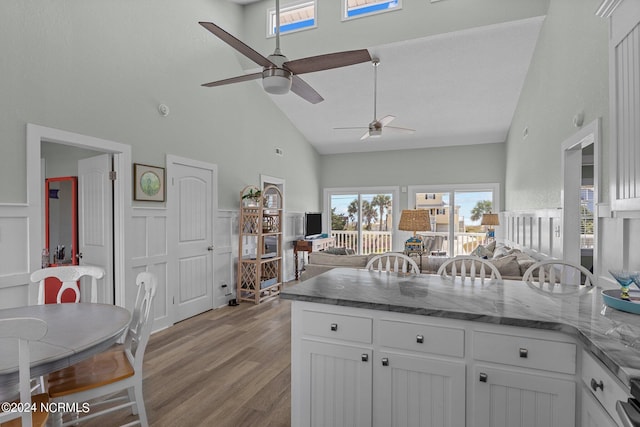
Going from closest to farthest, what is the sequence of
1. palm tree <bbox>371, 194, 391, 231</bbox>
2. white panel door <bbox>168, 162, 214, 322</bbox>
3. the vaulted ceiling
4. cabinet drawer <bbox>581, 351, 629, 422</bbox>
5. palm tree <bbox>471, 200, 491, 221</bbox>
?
cabinet drawer <bbox>581, 351, 629, 422</bbox>
white panel door <bbox>168, 162, 214, 322</bbox>
the vaulted ceiling
palm tree <bbox>471, 200, 491, 221</bbox>
palm tree <bbox>371, 194, 391, 231</bbox>

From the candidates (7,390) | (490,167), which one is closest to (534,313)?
(7,390)

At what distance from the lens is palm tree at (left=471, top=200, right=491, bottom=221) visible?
764cm

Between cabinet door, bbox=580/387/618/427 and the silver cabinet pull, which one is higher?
the silver cabinet pull

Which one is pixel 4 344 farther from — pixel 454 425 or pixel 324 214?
pixel 324 214

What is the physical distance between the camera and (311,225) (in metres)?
7.61

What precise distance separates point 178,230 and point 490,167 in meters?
6.49

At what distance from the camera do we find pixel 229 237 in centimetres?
521

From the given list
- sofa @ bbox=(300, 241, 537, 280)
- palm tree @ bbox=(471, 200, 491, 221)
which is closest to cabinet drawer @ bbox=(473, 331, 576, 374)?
sofa @ bbox=(300, 241, 537, 280)

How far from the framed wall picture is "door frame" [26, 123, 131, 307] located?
0.09 meters

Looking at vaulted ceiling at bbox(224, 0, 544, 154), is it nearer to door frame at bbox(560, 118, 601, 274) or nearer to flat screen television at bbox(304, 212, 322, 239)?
flat screen television at bbox(304, 212, 322, 239)

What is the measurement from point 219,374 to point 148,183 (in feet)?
7.28

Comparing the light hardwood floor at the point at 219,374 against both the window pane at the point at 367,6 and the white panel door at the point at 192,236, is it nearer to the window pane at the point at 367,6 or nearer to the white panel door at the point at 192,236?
the white panel door at the point at 192,236

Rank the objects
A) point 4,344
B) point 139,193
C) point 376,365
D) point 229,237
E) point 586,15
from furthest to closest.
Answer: point 229,237 → point 139,193 → point 586,15 → point 376,365 → point 4,344

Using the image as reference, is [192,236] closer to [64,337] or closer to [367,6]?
[64,337]
